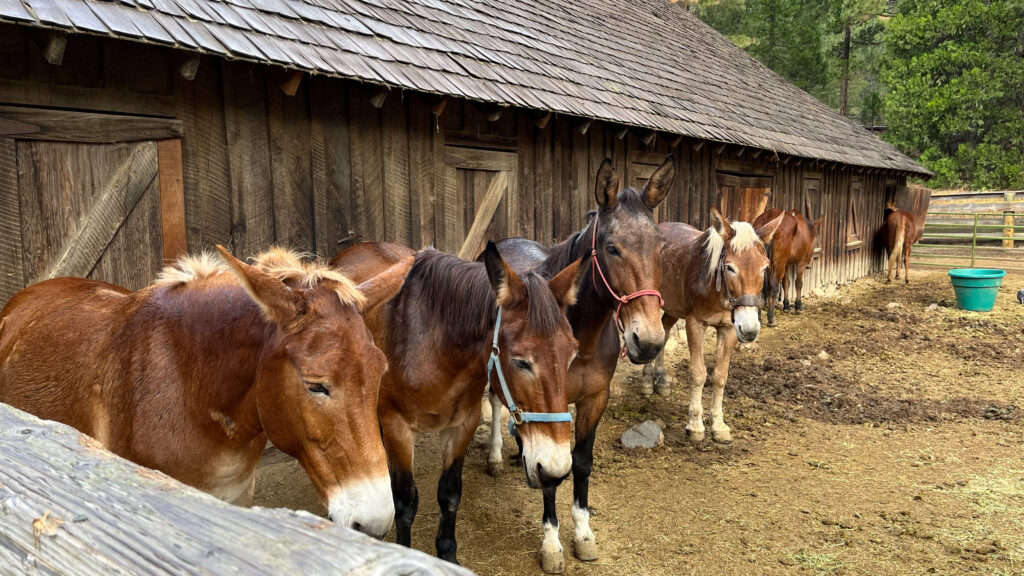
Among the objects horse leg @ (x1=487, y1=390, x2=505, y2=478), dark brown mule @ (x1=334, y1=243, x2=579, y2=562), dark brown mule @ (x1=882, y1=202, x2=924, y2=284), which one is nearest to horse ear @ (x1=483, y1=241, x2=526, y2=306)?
dark brown mule @ (x1=334, y1=243, x2=579, y2=562)

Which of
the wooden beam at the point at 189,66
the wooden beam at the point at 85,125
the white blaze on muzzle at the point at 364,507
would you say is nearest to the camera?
the white blaze on muzzle at the point at 364,507

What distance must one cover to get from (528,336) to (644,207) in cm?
162

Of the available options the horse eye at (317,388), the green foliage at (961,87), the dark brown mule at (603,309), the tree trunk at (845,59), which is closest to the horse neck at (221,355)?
the horse eye at (317,388)

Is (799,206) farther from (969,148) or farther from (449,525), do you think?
(969,148)

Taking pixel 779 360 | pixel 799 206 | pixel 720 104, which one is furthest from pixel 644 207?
pixel 799 206

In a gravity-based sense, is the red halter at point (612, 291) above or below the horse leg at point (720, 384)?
above

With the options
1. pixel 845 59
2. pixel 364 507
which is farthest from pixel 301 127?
pixel 845 59

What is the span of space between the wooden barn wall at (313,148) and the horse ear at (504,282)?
2245 mm

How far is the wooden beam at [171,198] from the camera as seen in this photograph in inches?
141

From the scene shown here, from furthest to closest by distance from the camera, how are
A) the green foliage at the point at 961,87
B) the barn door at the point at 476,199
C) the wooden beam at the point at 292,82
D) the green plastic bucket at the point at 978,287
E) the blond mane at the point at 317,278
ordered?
the green foliage at the point at 961,87 → the green plastic bucket at the point at 978,287 → the barn door at the point at 476,199 → the wooden beam at the point at 292,82 → the blond mane at the point at 317,278

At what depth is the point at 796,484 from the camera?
170 inches

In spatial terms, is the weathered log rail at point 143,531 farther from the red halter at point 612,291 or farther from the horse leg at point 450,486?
the red halter at point 612,291

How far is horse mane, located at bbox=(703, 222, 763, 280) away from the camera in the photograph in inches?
197

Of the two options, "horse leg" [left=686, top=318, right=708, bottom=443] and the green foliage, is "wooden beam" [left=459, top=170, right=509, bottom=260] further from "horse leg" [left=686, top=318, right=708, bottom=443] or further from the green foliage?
the green foliage
